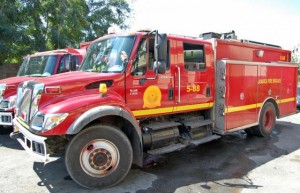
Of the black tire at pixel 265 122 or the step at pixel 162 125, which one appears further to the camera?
the black tire at pixel 265 122

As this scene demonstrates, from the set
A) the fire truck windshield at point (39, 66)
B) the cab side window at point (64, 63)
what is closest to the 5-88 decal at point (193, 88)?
the cab side window at point (64, 63)

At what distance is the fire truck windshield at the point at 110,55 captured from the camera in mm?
5113

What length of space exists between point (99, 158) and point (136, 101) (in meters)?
1.19

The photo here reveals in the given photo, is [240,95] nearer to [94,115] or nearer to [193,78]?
[193,78]

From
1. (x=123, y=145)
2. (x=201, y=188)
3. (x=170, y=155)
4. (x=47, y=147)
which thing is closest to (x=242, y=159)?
(x=170, y=155)

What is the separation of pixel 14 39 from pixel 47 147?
30.1ft

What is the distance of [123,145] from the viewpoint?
4.78 meters

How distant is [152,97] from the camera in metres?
5.45

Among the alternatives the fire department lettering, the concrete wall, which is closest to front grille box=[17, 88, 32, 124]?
the fire department lettering

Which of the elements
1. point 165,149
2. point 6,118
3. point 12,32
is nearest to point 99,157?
point 165,149

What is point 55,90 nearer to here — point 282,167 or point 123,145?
point 123,145

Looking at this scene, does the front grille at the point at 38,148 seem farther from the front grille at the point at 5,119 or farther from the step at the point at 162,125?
the front grille at the point at 5,119

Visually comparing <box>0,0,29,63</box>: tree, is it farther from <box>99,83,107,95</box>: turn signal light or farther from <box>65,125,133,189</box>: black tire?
<box>65,125,133,189</box>: black tire

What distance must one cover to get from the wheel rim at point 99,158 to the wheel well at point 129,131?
387mm
